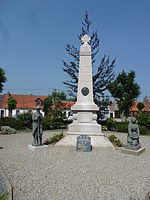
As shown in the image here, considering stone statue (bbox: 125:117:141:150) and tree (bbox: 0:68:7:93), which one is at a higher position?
tree (bbox: 0:68:7:93)

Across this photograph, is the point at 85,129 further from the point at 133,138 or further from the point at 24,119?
the point at 24,119

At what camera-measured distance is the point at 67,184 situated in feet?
15.2

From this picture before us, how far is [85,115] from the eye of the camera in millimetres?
10570

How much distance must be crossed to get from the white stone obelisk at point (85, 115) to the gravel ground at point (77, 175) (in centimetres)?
177

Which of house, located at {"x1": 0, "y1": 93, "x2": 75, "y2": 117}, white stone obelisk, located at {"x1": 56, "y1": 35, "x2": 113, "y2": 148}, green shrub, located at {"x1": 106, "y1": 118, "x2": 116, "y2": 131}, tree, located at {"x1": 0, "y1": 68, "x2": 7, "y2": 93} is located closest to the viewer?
white stone obelisk, located at {"x1": 56, "y1": 35, "x2": 113, "y2": 148}

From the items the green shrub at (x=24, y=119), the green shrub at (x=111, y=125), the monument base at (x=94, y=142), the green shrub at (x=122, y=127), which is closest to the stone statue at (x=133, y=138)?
the monument base at (x=94, y=142)

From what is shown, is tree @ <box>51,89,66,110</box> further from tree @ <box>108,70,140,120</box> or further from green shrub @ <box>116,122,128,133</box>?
green shrub @ <box>116,122,128,133</box>

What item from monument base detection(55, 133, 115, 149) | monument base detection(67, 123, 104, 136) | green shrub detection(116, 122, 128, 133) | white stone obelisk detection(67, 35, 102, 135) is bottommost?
green shrub detection(116, 122, 128, 133)

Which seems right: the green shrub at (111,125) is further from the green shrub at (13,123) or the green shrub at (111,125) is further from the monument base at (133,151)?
the monument base at (133,151)

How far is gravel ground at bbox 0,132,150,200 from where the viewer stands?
4078 millimetres

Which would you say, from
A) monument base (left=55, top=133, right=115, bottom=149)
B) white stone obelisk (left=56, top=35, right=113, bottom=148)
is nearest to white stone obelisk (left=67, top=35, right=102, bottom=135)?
white stone obelisk (left=56, top=35, right=113, bottom=148)

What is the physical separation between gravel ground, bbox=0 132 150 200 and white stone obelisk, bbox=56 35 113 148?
1.77 metres

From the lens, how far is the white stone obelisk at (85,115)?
32.3 ft

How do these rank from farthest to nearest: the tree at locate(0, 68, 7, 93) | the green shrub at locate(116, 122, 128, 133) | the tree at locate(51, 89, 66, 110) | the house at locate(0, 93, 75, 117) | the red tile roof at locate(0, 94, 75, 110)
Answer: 1. the red tile roof at locate(0, 94, 75, 110)
2. the house at locate(0, 93, 75, 117)
3. the tree at locate(51, 89, 66, 110)
4. the tree at locate(0, 68, 7, 93)
5. the green shrub at locate(116, 122, 128, 133)
